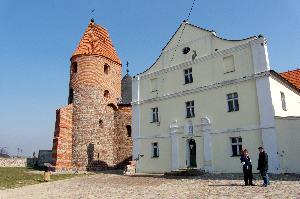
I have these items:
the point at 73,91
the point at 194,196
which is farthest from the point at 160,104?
the point at 194,196

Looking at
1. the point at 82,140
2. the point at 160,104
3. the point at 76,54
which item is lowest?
the point at 82,140

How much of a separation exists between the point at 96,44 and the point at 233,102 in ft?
59.2

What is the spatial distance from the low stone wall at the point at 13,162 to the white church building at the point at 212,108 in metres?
20.2

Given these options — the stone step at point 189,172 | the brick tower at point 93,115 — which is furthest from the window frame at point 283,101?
the brick tower at point 93,115

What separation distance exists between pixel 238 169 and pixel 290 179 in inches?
160

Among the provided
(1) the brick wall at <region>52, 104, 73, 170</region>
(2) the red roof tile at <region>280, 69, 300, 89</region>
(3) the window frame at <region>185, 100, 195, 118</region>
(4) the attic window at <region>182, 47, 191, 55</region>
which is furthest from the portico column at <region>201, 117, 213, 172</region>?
(1) the brick wall at <region>52, 104, 73, 170</region>

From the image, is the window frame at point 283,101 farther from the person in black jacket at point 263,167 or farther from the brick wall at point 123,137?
the brick wall at point 123,137

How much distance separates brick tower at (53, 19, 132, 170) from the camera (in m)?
28.0

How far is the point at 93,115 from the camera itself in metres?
29.1

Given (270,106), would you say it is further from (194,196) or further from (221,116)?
(194,196)

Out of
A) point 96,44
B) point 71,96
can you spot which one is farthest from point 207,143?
point 96,44

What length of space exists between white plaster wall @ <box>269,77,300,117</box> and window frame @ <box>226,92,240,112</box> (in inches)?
86.8

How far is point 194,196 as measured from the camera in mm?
10797

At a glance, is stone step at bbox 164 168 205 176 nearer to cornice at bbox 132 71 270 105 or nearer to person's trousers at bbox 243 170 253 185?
cornice at bbox 132 71 270 105
